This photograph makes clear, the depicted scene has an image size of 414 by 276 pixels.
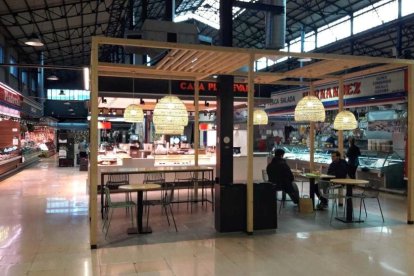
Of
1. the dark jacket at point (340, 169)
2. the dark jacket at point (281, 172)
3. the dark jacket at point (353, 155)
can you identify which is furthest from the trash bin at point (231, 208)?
the dark jacket at point (353, 155)

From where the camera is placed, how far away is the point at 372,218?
6934 mm

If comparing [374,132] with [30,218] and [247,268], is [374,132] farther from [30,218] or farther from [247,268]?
[30,218]

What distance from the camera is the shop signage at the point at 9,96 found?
39.8ft

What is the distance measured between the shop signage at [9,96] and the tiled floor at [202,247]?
230 inches

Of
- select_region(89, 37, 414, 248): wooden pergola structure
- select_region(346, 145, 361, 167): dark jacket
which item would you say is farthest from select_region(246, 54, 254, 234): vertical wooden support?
select_region(346, 145, 361, 167): dark jacket

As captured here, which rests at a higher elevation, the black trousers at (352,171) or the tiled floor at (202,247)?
the black trousers at (352,171)

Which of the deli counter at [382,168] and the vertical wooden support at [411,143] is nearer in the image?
the vertical wooden support at [411,143]

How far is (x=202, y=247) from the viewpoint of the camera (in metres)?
5.14

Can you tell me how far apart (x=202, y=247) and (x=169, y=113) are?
223cm

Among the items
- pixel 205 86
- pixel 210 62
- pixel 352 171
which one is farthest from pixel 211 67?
pixel 352 171

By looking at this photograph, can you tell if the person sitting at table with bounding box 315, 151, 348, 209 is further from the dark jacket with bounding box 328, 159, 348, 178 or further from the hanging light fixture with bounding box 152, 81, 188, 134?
the hanging light fixture with bounding box 152, 81, 188, 134

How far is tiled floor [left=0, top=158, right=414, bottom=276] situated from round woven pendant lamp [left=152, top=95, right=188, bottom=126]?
1.69 m

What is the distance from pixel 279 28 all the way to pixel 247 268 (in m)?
4.72

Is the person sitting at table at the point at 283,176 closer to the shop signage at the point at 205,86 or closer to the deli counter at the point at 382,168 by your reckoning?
the deli counter at the point at 382,168
